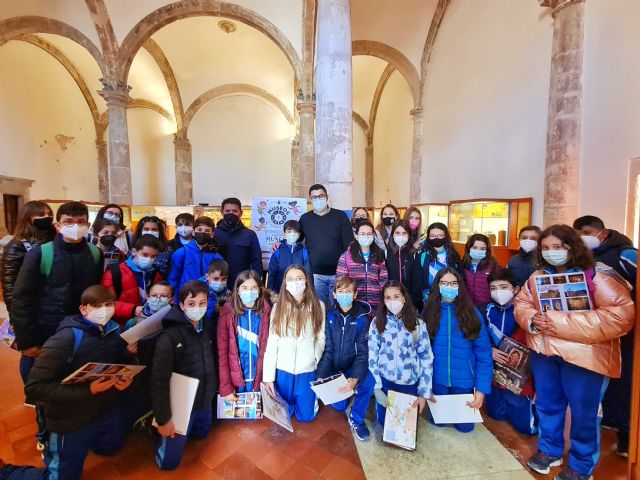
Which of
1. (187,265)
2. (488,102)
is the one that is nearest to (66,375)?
(187,265)

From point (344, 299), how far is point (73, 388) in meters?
1.98

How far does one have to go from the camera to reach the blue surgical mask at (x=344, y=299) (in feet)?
8.27

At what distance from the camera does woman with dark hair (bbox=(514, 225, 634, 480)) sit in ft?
5.71

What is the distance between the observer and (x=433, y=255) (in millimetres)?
3297

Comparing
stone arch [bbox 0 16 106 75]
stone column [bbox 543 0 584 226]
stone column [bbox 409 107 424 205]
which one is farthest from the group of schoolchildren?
stone arch [bbox 0 16 106 75]

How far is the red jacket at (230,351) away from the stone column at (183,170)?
51.0 feet

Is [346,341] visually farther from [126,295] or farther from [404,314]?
Result: [126,295]

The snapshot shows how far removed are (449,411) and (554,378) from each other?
0.83 metres

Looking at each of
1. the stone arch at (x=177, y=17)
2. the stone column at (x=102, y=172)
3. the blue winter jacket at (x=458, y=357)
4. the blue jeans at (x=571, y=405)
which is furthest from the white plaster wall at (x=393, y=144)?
the stone column at (x=102, y=172)

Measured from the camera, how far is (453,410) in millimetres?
2359

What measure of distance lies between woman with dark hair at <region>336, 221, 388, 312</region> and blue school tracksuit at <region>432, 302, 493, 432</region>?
74 centimetres

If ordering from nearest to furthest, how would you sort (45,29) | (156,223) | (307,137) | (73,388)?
1. (73,388)
2. (156,223)
3. (45,29)
4. (307,137)

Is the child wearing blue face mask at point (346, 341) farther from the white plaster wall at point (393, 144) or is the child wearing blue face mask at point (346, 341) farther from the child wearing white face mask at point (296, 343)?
the white plaster wall at point (393, 144)

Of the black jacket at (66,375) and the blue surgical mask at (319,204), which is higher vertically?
the blue surgical mask at (319,204)
